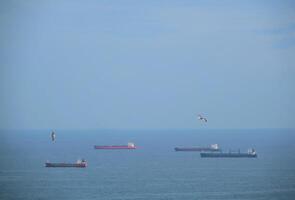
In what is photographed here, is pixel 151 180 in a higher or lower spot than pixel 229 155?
lower

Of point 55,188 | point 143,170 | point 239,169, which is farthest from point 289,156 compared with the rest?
point 55,188

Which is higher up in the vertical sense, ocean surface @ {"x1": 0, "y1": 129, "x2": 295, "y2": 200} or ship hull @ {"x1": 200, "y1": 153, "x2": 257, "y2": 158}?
ship hull @ {"x1": 200, "y1": 153, "x2": 257, "y2": 158}

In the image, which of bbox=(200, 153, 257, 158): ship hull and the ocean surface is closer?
the ocean surface

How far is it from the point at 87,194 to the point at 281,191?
21732 millimetres

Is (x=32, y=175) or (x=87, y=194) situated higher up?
(x=32, y=175)

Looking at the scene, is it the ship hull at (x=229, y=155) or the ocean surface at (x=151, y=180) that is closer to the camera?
the ocean surface at (x=151, y=180)

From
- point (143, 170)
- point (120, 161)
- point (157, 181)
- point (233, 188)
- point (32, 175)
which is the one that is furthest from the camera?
point (120, 161)

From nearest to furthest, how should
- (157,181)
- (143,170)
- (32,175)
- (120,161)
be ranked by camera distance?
1. (157,181)
2. (32,175)
3. (143,170)
4. (120,161)

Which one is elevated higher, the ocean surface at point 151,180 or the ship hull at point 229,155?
the ship hull at point 229,155

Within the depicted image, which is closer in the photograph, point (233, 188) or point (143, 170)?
point (233, 188)

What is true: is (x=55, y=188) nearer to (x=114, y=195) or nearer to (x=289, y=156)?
(x=114, y=195)

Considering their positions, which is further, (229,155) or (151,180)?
(229,155)

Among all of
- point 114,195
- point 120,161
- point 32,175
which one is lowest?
point 114,195

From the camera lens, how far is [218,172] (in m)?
106
